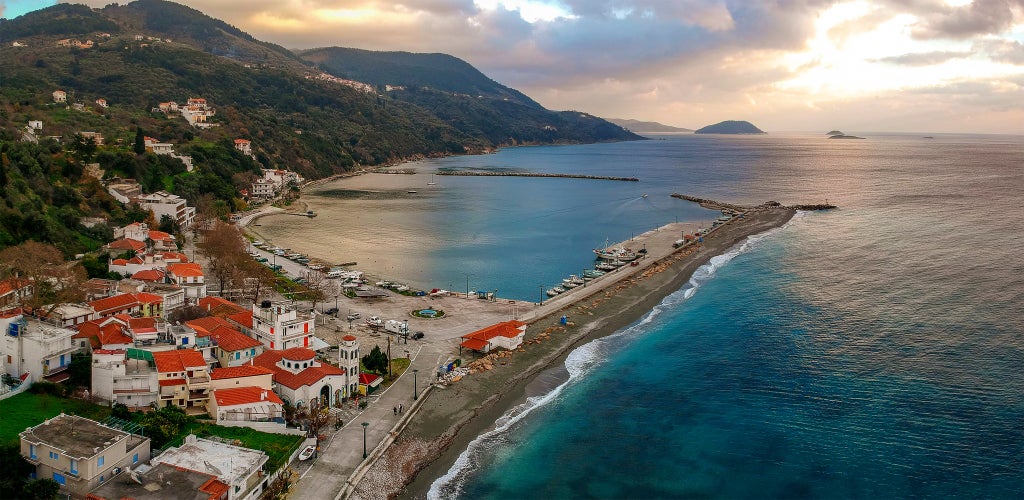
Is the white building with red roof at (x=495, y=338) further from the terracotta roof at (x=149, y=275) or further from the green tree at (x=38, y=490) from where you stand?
the green tree at (x=38, y=490)

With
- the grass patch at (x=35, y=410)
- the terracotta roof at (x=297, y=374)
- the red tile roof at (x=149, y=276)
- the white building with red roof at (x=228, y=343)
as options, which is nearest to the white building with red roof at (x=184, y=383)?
the grass patch at (x=35, y=410)

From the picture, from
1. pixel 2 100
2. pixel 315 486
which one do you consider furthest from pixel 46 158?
pixel 315 486

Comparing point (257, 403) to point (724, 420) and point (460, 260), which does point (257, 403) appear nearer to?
point (724, 420)

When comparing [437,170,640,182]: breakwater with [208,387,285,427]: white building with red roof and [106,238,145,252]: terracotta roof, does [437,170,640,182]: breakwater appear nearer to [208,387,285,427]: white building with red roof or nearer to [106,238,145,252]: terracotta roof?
[106,238,145,252]: terracotta roof

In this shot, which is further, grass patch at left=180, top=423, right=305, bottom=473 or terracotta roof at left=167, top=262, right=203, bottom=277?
terracotta roof at left=167, top=262, right=203, bottom=277

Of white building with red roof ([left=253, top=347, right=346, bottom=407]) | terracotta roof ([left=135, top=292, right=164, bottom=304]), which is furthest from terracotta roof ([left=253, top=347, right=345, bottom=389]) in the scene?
terracotta roof ([left=135, top=292, right=164, bottom=304])
